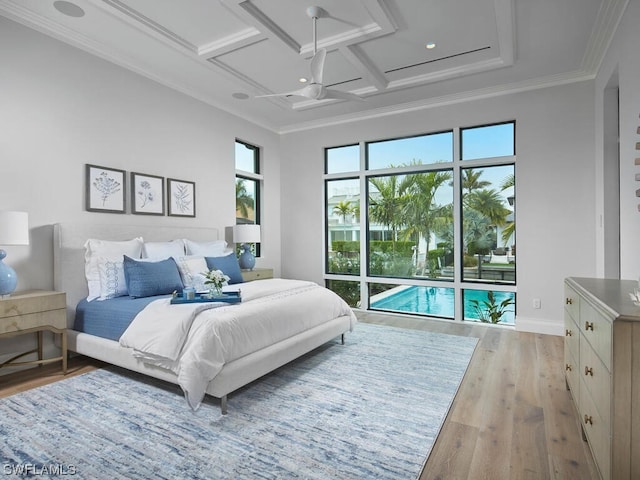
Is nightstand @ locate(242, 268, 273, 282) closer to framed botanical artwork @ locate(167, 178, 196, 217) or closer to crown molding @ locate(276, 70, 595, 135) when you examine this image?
framed botanical artwork @ locate(167, 178, 196, 217)

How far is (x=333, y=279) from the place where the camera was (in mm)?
6062

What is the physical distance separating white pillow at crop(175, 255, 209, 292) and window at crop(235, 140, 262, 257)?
1.80m

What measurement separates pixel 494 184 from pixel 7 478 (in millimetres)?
5272

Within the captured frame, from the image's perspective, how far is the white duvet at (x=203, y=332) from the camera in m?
2.37

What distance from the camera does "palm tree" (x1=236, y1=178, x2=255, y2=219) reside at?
18.6 ft

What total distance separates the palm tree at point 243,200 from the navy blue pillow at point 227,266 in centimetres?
160

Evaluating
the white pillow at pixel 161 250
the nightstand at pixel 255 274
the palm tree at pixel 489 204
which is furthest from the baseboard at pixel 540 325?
A: the white pillow at pixel 161 250

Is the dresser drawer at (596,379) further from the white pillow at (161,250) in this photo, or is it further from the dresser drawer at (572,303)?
the white pillow at (161,250)

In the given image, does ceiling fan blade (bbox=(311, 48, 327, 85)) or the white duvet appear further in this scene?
ceiling fan blade (bbox=(311, 48, 327, 85))

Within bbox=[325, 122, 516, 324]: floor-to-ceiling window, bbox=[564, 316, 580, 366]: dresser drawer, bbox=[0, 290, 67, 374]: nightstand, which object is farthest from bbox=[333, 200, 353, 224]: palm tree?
bbox=[0, 290, 67, 374]: nightstand

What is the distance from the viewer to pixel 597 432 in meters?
1.70

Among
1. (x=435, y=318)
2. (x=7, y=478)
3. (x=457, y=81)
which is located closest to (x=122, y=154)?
(x=7, y=478)

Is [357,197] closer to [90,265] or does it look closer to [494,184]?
[494,184]

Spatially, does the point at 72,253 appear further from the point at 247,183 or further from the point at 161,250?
the point at 247,183
